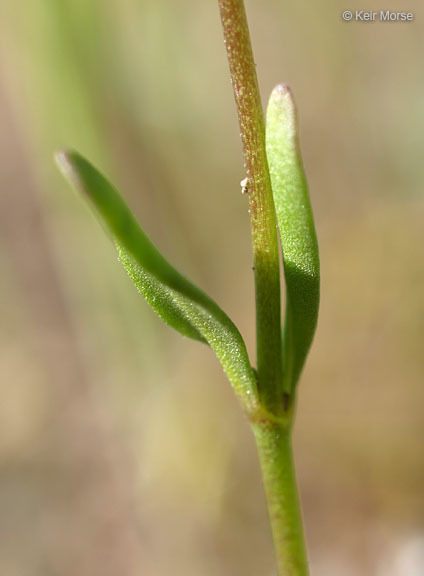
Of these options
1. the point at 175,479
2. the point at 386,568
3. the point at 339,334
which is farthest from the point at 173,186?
the point at 386,568

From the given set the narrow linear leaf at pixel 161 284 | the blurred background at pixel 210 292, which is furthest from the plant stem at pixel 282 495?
the blurred background at pixel 210 292

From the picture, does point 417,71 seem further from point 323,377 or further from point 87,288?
point 87,288

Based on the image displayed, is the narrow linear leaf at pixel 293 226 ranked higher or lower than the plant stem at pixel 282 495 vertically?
higher

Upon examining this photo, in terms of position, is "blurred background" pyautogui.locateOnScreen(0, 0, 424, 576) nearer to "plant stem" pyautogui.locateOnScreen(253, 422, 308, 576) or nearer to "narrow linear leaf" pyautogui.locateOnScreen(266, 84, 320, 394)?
"plant stem" pyautogui.locateOnScreen(253, 422, 308, 576)

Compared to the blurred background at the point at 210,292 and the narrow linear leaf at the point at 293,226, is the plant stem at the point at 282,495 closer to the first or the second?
the narrow linear leaf at the point at 293,226

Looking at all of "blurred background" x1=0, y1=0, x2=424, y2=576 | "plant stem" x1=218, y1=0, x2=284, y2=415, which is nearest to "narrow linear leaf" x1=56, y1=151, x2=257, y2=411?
"plant stem" x1=218, y1=0, x2=284, y2=415

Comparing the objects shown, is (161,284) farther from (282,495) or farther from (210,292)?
(210,292)
